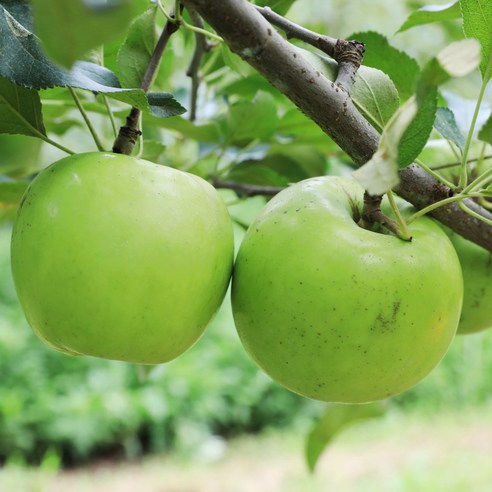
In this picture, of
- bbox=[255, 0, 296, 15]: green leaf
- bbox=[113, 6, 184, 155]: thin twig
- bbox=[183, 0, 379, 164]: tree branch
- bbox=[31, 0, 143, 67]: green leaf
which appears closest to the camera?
bbox=[31, 0, 143, 67]: green leaf

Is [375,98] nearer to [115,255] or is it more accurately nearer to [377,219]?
[377,219]

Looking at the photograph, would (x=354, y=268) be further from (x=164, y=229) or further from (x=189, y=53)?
(x=189, y=53)

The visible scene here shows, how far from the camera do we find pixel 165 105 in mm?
441

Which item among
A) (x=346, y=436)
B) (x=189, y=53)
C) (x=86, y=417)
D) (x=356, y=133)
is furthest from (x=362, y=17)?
(x=356, y=133)

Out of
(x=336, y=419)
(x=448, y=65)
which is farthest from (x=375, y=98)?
(x=336, y=419)

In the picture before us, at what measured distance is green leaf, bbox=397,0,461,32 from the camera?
57 centimetres

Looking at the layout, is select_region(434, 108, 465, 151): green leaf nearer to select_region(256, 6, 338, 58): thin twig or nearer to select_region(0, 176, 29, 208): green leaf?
select_region(256, 6, 338, 58): thin twig

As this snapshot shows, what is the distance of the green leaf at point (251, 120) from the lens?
65 cm

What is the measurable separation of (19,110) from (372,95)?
231mm

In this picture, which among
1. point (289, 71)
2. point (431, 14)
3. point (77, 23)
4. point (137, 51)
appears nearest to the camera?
point (77, 23)

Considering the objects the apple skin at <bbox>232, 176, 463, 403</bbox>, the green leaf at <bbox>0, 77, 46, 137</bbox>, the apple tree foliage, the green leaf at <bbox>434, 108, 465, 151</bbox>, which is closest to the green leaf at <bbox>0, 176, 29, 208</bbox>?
the apple tree foliage

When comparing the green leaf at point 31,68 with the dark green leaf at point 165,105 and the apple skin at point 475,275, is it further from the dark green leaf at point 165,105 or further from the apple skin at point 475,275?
the apple skin at point 475,275

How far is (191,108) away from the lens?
2.45 ft

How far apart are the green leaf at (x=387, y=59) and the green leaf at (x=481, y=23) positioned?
0.41ft
